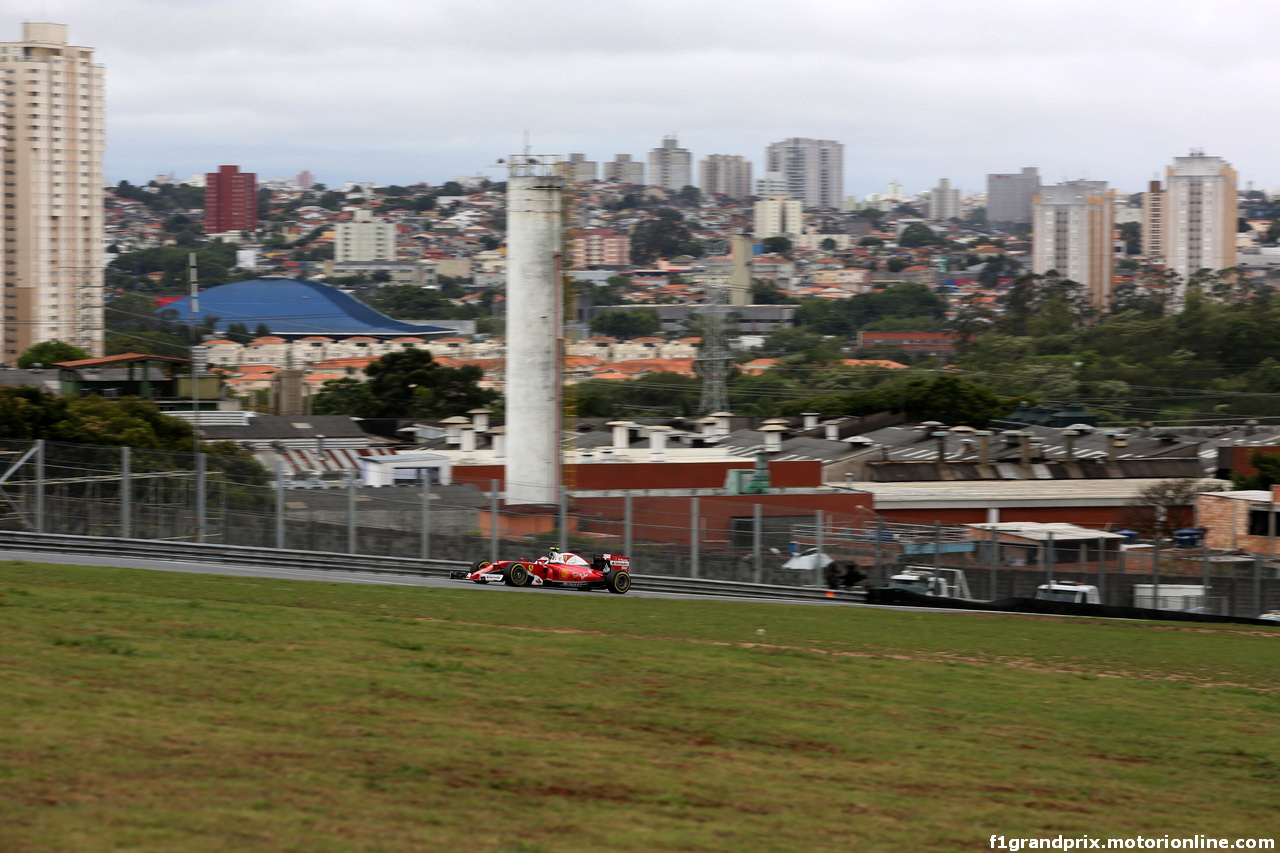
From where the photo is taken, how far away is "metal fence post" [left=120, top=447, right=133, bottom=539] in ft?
80.5

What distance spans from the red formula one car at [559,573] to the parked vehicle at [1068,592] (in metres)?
9.25

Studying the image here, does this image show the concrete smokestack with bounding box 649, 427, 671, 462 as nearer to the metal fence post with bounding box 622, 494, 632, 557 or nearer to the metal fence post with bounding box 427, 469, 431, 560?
the metal fence post with bounding box 622, 494, 632, 557

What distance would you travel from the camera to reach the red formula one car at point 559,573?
990 inches

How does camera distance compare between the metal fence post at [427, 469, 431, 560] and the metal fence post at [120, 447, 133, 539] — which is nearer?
the metal fence post at [120, 447, 133, 539]

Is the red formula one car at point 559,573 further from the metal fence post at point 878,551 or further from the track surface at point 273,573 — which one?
the metal fence post at point 878,551

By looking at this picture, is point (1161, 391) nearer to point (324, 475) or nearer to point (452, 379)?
point (452, 379)

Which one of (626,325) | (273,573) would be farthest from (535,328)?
(626,325)

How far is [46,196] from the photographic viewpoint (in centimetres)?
13900

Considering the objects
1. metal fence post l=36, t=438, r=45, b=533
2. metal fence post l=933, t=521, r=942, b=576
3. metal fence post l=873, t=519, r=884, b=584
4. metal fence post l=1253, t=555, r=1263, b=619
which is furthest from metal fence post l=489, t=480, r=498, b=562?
metal fence post l=1253, t=555, r=1263, b=619

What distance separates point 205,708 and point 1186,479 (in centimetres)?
5009

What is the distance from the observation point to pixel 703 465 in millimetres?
46219

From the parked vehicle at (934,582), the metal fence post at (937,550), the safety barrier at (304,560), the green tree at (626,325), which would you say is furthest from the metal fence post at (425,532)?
the green tree at (626,325)

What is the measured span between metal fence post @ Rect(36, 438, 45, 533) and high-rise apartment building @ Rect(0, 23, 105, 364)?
11947cm

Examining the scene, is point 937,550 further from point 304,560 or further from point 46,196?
point 46,196
